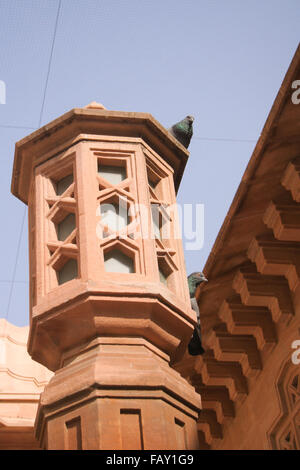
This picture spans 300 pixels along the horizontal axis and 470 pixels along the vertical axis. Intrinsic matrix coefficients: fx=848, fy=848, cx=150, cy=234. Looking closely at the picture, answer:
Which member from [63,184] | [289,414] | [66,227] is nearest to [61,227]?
[66,227]

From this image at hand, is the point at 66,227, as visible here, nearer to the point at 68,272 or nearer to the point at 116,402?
the point at 68,272

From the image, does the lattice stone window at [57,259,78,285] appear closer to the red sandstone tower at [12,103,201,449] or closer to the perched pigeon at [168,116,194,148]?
the red sandstone tower at [12,103,201,449]

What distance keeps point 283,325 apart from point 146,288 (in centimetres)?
330

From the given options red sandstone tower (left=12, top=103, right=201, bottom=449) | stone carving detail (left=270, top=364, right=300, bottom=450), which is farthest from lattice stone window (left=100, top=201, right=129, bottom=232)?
stone carving detail (left=270, top=364, right=300, bottom=450)

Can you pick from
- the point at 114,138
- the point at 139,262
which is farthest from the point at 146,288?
the point at 114,138

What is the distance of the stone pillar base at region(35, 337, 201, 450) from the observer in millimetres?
2936

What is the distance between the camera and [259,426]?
21.8 feet

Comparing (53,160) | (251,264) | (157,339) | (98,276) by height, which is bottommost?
(157,339)

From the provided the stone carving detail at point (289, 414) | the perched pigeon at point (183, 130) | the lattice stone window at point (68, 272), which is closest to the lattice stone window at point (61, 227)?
the lattice stone window at point (68, 272)

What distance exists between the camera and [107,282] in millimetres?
3254

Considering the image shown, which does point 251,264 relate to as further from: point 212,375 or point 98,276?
point 98,276

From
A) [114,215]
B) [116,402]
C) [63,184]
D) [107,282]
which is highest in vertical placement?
[63,184]

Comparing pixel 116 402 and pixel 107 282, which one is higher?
pixel 107 282

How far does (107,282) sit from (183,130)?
1245 millimetres
